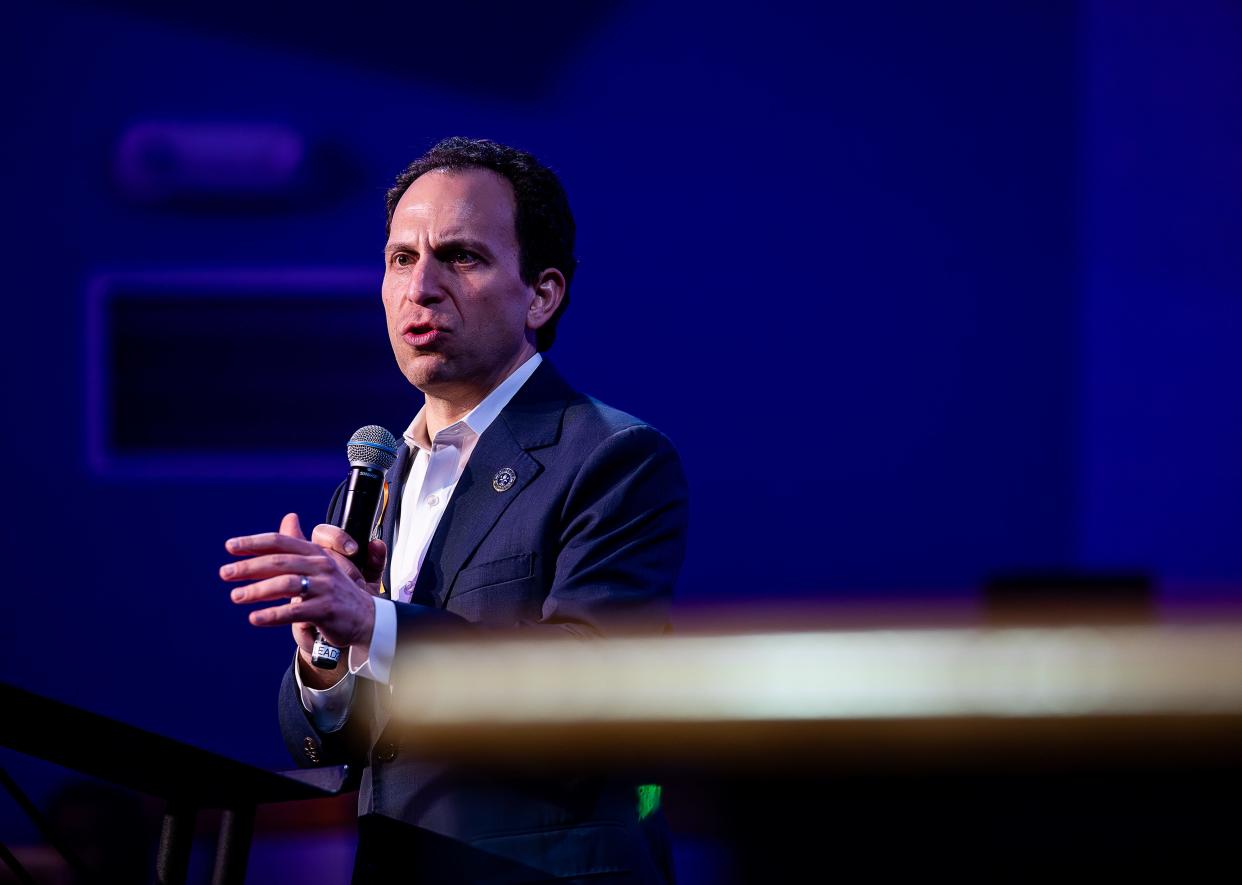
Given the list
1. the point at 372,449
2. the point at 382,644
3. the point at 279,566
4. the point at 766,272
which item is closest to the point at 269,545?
the point at 279,566

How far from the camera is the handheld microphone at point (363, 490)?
1.39 meters

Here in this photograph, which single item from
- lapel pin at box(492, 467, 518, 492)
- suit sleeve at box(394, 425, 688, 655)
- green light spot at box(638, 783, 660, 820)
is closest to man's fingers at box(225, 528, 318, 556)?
suit sleeve at box(394, 425, 688, 655)

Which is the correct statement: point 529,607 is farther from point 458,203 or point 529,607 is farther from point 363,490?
point 458,203

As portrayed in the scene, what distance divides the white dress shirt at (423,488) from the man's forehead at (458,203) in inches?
7.4

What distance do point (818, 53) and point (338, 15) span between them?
1.65 metres

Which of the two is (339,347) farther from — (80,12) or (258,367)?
(80,12)

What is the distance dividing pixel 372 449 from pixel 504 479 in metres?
0.17

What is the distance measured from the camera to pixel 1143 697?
67cm

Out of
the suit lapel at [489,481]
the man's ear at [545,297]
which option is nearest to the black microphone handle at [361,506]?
the suit lapel at [489,481]

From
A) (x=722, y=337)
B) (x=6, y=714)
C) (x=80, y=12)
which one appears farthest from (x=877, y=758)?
(x=80, y=12)

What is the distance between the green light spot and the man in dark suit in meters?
0.01

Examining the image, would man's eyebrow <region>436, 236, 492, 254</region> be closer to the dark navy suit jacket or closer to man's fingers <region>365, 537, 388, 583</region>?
the dark navy suit jacket

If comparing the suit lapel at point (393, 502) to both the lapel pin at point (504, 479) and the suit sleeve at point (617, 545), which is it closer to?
the lapel pin at point (504, 479)

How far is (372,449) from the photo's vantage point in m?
1.46
